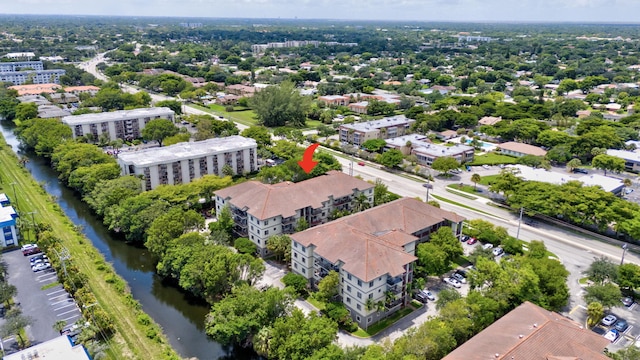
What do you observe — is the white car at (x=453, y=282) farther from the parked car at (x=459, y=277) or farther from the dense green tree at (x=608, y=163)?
the dense green tree at (x=608, y=163)

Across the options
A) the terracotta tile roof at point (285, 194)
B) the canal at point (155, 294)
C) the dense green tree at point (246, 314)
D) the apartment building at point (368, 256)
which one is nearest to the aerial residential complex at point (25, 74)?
the canal at point (155, 294)

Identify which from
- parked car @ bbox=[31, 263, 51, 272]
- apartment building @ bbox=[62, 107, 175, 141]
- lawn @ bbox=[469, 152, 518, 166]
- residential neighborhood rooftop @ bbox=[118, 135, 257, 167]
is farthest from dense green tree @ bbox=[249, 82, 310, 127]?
parked car @ bbox=[31, 263, 51, 272]

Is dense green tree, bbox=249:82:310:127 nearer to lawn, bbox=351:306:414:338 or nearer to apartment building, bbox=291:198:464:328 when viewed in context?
apartment building, bbox=291:198:464:328

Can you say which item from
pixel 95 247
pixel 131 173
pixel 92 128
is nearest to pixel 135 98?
pixel 92 128

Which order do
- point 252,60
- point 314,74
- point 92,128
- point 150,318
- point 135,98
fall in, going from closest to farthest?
point 150,318 < point 92,128 < point 135,98 < point 314,74 < point 252,60

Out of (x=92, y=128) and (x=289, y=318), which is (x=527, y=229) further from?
(x=92, y=128)
